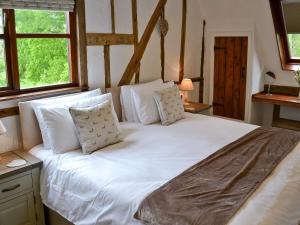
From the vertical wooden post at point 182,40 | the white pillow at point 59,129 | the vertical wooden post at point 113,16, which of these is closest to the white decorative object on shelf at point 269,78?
the vertical wooden post at point 182,40

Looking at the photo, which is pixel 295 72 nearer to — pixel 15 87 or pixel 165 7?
pixel 165 7

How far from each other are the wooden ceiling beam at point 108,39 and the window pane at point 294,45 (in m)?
2.34

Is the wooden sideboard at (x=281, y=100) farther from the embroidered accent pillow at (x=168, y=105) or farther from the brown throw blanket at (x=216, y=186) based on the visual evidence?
the brown throw blanket at (x=216, y=186)

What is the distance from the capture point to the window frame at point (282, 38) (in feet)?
13.5

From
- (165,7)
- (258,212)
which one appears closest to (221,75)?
(165,7)

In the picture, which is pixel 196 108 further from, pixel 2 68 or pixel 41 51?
pixel 2 68

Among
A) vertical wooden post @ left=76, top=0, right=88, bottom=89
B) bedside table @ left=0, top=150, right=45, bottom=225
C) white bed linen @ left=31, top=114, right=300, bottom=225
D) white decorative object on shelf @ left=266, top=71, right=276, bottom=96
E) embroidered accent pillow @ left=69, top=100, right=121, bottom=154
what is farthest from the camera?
white decorative object on shelf @ left=266, top=71, right=276, bottom=96

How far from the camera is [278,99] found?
4.44 metres

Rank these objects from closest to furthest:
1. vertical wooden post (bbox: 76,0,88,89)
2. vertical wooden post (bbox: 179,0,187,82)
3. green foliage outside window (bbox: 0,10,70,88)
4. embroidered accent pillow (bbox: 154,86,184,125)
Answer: green foliage outside window (bbox: 0,10,70,88), vertical wooden post (bbox: 76,0,88,89), embroidered accent pillow (bbox: 154,86,184,125), vertical wooden post (bbox: 179,0,187,82)

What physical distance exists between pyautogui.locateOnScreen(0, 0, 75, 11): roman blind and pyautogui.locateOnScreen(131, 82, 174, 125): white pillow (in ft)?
3.58

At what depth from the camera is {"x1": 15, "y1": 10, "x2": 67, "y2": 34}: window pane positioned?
2.75 metres

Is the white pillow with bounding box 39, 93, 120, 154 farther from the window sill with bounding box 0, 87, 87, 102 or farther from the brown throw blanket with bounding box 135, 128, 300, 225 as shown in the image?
the brown throw blanket with bounding box 135, 128, 300, 225

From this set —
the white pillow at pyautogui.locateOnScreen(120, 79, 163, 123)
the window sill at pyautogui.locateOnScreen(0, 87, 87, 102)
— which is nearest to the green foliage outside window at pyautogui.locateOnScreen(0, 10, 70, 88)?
the window sill at pyautogui.locateOnScreen(0, 87, 87, 102)

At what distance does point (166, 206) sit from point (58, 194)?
3.19 feet
